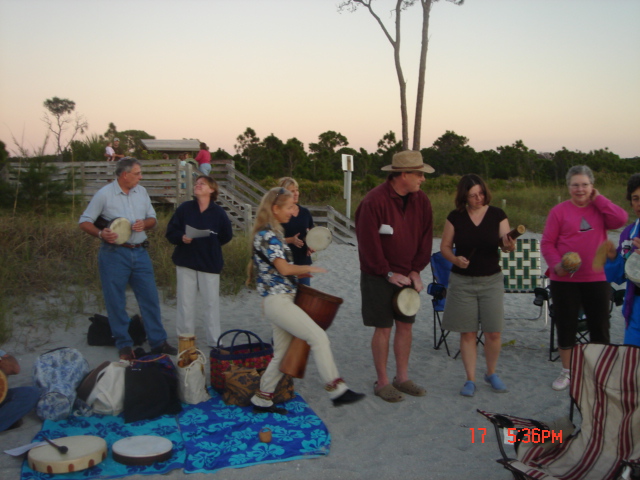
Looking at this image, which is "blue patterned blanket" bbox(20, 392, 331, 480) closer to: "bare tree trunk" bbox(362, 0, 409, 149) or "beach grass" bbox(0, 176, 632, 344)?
"beach grass" bbox(0, 176, 632, 344)

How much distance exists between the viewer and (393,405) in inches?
184

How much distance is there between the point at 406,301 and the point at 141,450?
2190 millimetres

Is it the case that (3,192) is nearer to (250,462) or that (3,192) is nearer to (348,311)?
(348,311)

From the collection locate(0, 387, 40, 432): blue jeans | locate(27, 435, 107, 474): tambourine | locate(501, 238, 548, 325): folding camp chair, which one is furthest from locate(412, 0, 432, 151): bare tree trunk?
locate(27, 435, 107, 474): tambourine

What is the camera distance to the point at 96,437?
368 cm

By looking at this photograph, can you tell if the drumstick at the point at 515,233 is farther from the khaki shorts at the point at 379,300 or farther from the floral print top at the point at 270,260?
the floral print top at the point at 270,260

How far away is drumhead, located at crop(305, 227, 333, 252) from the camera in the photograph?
17.6 feet

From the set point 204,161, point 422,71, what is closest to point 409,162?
point 204,161

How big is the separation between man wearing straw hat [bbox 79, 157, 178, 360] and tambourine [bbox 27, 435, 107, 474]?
72.2 inches

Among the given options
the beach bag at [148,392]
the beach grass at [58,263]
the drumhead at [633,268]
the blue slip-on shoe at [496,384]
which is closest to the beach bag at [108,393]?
the beach bag at [148,392]

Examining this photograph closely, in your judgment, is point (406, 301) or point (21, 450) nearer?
point (21, 450)

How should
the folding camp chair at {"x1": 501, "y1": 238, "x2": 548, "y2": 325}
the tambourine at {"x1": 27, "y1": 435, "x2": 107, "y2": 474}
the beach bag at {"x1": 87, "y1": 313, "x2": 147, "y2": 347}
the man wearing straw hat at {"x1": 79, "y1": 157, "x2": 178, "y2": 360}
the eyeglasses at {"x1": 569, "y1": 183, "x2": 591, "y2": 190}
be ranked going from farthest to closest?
the folding camp chair at {"x1": 501, "y1": 238, "x2": 548, "y2": 325}
the beach bag at {"x1": 87, "y1": 313, "x2": 147, "y2": 347}
the man wearing straw hat at {"x1": 79, "y1": 157, "x2": 178, "y2": 360}
the eyeglasses at {"x1": 569, "y1": 183, "x2": 591, "y2": 190}
the tambourine at {"x1": 27, "y1": 435, "x2": 107, "y2": 474}

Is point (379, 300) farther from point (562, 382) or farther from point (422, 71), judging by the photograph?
point (422, 71)

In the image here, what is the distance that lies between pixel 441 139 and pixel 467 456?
135 feet
